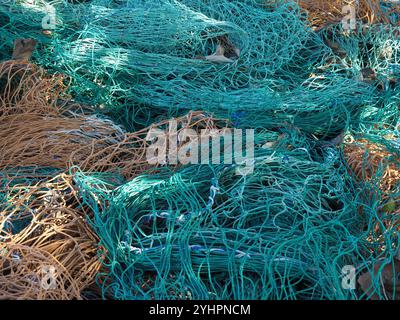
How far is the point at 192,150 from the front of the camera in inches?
113

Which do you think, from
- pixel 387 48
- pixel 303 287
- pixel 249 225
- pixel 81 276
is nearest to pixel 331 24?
pixel 387 48

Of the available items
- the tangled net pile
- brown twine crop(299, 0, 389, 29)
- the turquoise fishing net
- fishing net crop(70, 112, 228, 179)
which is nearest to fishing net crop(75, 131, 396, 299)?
the tangled net pile

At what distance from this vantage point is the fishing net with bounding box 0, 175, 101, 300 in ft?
7.38

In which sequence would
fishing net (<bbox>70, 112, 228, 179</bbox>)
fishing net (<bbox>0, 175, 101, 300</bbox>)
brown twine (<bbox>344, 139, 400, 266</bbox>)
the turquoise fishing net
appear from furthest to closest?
the turquoise fishing net → fishing net (<bbox>70, 112, 228, 179</bbox>) → brown twine (<bbox>344, 139, 400, 266</bbox>) → fishing net (<bbox>0, 175, 101, 300</bbox>)

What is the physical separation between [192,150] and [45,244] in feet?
2.73

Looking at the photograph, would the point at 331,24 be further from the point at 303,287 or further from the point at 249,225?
the point at 303,287

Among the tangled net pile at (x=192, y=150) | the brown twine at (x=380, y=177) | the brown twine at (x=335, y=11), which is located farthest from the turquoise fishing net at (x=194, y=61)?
the brown twine at (x=380, y=177)

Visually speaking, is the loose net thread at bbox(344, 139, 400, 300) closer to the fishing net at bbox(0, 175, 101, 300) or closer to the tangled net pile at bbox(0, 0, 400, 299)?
the tangled net pile at bbox(0, 0, 400, 299)

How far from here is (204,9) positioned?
13.7 feet

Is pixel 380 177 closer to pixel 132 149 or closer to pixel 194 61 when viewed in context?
pixel 132 149

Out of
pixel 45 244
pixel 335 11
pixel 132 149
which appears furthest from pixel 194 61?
pixel 45 244

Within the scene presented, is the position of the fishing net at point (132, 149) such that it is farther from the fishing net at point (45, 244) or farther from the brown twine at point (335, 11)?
the brown twine at point (335, 11)

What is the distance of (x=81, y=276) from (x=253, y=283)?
674 mm

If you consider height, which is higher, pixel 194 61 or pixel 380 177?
pixel 194 61
